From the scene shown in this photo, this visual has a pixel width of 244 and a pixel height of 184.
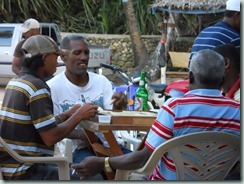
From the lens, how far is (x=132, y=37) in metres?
16.8

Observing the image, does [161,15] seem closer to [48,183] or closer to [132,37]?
[132,37]

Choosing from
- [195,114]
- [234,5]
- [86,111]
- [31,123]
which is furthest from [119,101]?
[195,114]

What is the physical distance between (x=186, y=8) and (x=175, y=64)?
54.8 inches

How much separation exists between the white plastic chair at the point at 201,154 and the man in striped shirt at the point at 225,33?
145 cm

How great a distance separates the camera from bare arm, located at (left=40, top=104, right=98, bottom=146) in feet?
11.8

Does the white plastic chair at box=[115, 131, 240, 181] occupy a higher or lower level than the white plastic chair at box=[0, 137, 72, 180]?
higher

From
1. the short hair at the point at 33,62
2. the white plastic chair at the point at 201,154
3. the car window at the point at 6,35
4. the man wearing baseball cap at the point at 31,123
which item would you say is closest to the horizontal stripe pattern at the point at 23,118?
the man wearing baseball cap at the point at 31,123

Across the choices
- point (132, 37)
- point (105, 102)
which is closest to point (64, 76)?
point (105, 102)

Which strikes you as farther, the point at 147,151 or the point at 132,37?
the point at 132,37

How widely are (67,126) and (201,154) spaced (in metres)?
0.94

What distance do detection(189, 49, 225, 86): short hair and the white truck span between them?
12.1 meters

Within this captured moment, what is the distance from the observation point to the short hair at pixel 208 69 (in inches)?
124

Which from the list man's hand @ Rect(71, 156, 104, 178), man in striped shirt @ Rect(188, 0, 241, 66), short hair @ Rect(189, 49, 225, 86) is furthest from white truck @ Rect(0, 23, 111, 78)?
short hair @ Rect(189, 49, 225, 86)

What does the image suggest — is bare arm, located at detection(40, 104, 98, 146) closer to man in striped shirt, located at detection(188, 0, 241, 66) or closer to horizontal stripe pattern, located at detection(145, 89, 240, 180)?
horizontal stripe pattern, located at detection(145, 89, 240, 180)
